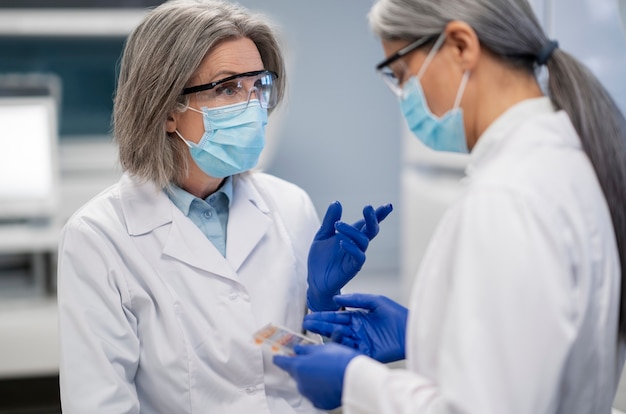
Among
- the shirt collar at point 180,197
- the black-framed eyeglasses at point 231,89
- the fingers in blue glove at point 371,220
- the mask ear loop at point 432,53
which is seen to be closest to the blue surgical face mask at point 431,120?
the mask ear loop at point 432,53

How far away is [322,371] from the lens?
0.95 meters

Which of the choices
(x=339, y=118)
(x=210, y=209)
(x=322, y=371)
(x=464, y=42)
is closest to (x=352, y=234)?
(x=210, y=209)

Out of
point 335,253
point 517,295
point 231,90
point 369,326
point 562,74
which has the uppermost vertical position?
point 562,74

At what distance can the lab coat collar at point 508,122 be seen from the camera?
2.87 feet

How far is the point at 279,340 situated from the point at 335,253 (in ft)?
0.96

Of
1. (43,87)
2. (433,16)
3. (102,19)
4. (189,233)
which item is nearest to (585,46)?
(433,16)

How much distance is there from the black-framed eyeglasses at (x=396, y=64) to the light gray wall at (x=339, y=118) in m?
2.51

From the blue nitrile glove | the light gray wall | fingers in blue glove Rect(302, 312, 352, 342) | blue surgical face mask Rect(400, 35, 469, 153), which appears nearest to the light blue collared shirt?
fingers in blue glove Rect(302, 312, 352, 342)

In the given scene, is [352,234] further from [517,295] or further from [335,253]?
[517,295]

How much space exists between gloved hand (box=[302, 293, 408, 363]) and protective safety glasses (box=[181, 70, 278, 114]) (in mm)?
449

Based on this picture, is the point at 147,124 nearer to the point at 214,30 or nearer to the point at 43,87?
the point at 214,30

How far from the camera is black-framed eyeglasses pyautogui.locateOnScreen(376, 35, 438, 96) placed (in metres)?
0.92

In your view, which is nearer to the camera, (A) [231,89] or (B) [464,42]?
(B) [464,42]

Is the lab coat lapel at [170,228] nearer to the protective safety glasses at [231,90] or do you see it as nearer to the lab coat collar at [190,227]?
the lab coat collar at [190,227]
